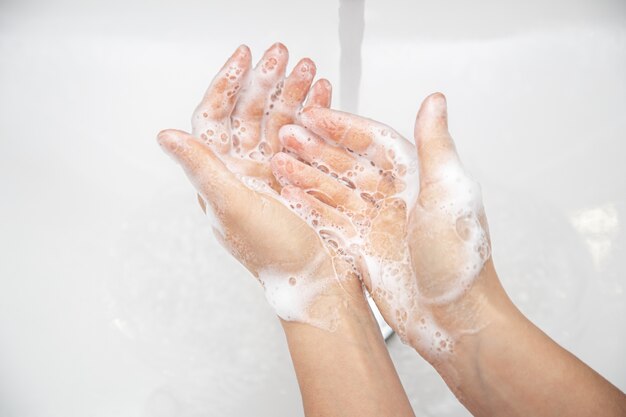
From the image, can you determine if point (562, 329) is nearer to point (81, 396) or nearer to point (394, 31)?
point (394, 31)

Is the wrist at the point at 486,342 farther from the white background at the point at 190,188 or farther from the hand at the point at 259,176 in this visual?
the white background at the point at 190,188

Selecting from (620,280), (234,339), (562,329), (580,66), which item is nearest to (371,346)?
(234,339)

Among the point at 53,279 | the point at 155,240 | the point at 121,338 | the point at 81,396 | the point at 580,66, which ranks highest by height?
the point at 580,66

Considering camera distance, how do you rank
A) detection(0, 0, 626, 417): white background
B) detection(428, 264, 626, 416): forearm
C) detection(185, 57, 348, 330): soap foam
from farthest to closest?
detection(0, 0, 626, 417): white background < detection(185, 57, 348, 330): soap foam < detection(428, 264, 626, 416): forearm

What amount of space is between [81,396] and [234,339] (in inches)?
12.6

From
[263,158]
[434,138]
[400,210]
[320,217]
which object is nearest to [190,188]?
[263,158]

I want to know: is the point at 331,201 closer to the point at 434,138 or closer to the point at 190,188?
the point at 434,138

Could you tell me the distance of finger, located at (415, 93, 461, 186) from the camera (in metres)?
0.79

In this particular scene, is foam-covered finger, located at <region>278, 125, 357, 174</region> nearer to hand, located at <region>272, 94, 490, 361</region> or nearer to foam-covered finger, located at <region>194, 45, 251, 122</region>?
hand, located at <region>272, 94, 490, 361</region>

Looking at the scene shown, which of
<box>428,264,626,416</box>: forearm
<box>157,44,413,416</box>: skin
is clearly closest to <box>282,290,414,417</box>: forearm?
<box>157,44,413,416</box>: skin

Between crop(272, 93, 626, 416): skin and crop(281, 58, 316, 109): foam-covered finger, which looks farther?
crop(281, 58, 316, 109): foam-covered finger

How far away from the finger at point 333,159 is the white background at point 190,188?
29 cm

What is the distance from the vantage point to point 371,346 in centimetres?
89

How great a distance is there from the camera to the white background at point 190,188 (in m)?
1.16
